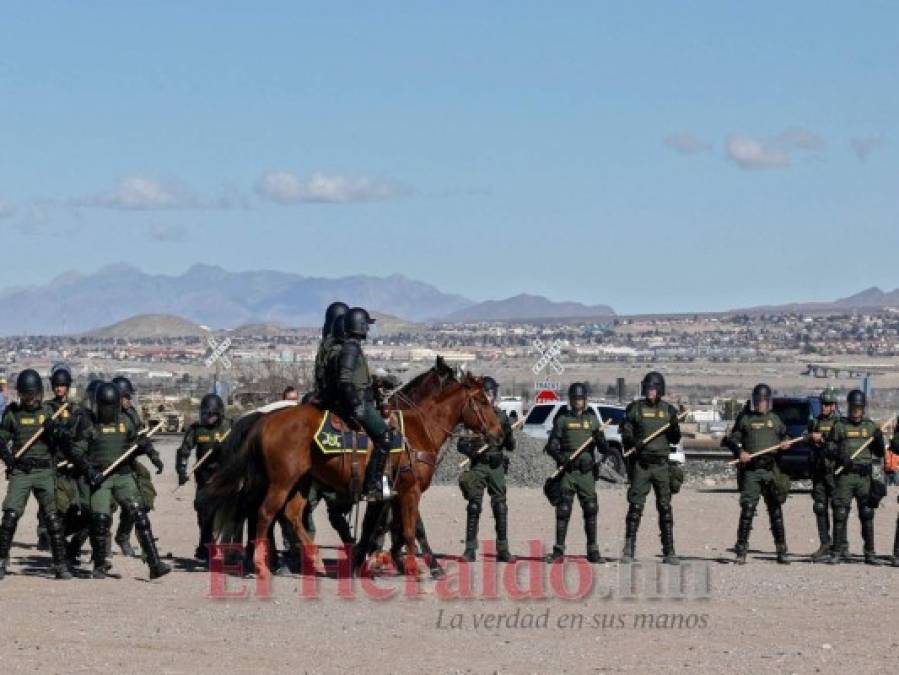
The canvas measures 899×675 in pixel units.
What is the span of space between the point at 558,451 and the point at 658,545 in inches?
119

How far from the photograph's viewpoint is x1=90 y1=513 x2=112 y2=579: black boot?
18.2m

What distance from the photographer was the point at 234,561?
1914 cm

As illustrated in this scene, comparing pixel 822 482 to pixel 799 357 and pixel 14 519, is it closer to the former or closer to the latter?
pixel 14 519

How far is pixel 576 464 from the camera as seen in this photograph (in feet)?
66.4

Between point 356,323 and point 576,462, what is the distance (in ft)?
12.1

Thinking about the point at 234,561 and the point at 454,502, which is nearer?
the point at 234,561

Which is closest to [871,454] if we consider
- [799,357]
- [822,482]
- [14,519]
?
[822,482]

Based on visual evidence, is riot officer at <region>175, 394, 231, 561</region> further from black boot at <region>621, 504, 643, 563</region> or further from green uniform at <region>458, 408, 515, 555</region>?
black boot at <region>621, 504, 643, 563</region>

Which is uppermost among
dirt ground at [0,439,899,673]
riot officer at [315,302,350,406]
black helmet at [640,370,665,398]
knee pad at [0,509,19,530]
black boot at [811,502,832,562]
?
riot officer at [315,302,350,406]

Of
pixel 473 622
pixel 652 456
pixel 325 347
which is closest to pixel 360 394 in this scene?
pixel 325 347

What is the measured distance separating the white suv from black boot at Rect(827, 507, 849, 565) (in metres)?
13.8

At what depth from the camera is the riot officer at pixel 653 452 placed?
783 inches

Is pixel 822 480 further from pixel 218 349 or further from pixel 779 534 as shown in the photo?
pixel 218 349

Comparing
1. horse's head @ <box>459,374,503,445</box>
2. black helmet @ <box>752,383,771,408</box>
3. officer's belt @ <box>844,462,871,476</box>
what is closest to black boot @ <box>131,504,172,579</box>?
horse's head @ <box>459,374,503,445</box>
